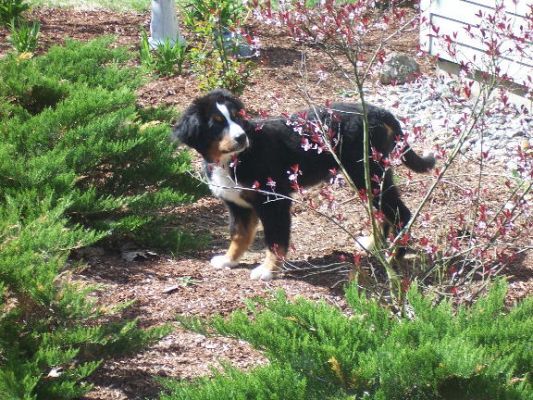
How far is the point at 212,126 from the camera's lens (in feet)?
17.8

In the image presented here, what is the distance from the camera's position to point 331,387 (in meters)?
2.86

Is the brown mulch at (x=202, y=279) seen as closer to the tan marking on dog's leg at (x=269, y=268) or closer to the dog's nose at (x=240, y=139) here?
the tan marking on dog's leg at (x=269, y=268)

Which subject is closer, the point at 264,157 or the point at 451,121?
the point at 264,157

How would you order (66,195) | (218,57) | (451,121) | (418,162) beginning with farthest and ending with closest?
(218,57) < (451,121) < (418,162) < (66,195)

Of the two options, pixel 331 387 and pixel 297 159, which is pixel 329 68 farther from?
pixel 331 387

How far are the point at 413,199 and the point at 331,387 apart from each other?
14.8ft

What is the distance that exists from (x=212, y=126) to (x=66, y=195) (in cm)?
98

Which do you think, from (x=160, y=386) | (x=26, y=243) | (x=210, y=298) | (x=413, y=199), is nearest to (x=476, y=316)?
(x=160, y=386)

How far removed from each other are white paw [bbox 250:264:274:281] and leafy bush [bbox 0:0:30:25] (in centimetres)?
657

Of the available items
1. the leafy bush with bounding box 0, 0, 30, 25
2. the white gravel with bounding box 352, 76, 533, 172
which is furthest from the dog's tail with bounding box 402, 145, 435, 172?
the leafy bush with bounding box 0, 0, 30, 25

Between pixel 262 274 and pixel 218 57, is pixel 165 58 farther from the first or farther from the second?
pixel 262 274

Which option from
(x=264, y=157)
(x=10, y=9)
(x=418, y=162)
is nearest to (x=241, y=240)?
(x=264, y=157)

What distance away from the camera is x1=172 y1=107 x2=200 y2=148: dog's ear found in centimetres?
542

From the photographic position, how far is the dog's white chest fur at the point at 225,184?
557 cm
